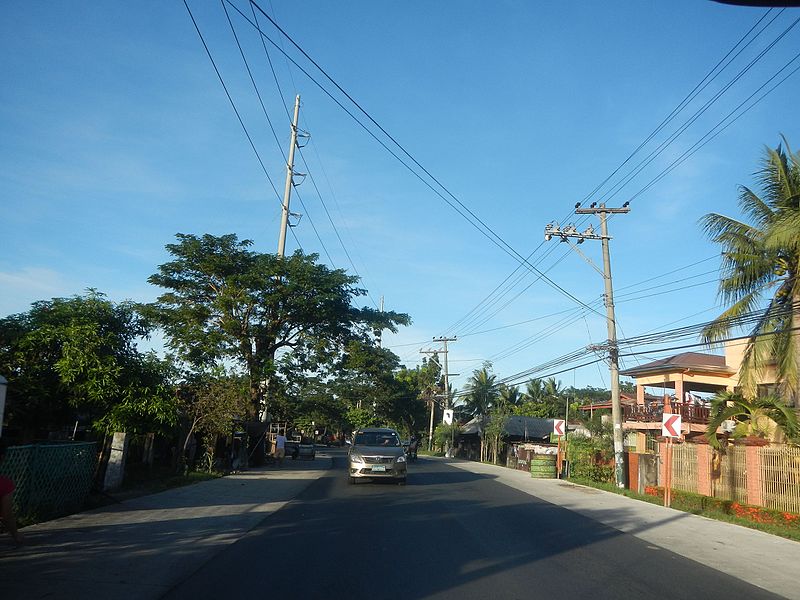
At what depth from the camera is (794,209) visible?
17812mm

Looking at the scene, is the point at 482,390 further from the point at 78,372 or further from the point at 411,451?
the point at 78,372

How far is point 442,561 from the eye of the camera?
340 inches

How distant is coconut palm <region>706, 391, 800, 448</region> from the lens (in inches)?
693

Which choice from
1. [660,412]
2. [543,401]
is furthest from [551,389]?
[660,412]

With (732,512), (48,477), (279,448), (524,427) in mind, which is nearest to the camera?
(48,477)

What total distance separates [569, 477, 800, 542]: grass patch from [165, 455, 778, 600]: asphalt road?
4233 mm

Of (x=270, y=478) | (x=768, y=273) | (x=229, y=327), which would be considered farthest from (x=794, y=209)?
(x=229, y=327)

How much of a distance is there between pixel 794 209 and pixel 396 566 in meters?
15.8

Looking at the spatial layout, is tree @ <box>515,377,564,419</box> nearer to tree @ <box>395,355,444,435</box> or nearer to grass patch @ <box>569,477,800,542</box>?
tree @ <box>395,355,444,435</box>

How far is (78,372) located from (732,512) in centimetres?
1690

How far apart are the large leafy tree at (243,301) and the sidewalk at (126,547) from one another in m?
13.3

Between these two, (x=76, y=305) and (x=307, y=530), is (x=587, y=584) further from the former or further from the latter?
(x=76, y=305)

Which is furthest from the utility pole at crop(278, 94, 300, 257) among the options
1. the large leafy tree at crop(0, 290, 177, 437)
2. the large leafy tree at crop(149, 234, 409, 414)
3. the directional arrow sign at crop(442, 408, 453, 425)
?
the directional arrow sign at crop(442, 408, 453, 425)

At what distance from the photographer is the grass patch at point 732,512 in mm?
14617
